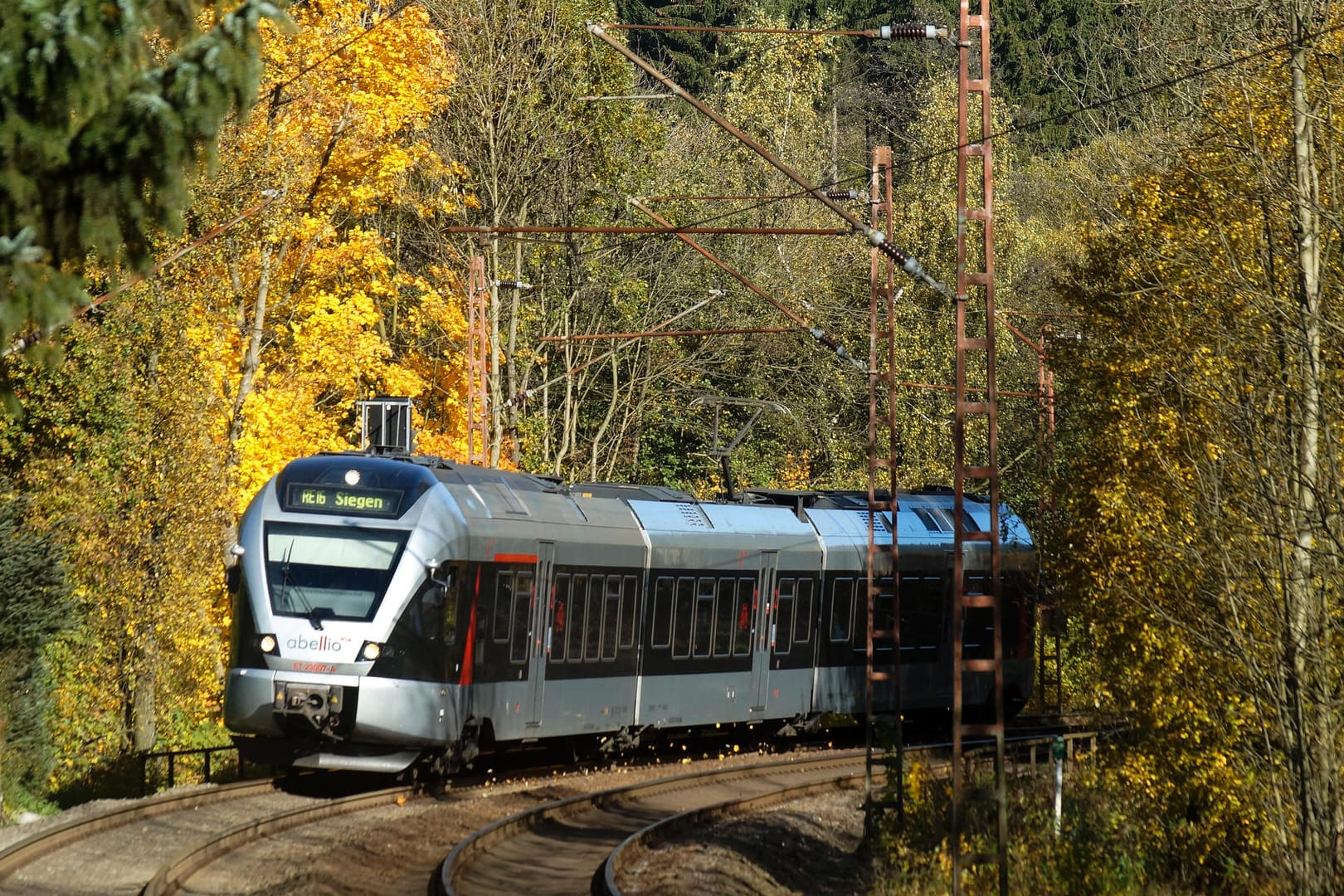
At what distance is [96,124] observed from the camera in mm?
8078

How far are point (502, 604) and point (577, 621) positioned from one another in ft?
6.00

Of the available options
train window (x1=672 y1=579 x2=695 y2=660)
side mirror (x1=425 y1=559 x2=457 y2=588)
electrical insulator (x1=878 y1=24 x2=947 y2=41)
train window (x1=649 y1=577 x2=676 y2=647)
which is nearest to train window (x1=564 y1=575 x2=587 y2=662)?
train window (x1=649 y1=577 x2=676 y2=647)

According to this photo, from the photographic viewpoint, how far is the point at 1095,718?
23109mm

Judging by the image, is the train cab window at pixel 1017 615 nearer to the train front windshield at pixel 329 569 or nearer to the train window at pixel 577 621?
the train window at pixel 577 621

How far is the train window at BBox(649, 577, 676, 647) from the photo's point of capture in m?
22.3

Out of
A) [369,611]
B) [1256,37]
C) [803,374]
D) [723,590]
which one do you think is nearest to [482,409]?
[723,590]

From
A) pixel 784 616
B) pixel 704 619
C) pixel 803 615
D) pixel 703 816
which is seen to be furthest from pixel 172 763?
pixel 803 615

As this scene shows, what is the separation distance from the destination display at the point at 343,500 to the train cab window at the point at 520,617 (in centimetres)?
204

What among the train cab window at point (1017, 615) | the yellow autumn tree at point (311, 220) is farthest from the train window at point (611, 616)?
the train cab window at point (1017, 615)

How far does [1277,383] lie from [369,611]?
29.2 ft

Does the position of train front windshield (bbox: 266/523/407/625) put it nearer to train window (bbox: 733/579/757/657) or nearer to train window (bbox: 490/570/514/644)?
train window (bbox: 490/570/514/644)

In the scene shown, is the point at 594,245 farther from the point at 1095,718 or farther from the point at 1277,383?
the point at 1277,383

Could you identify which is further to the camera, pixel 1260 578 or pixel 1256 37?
pixel 1256 37

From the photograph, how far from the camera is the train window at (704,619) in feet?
75.8
